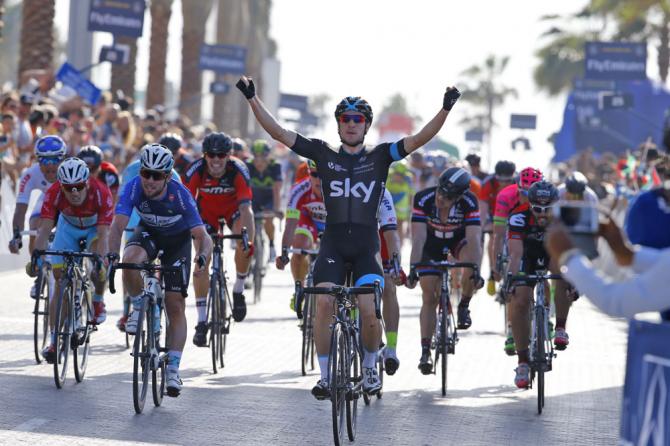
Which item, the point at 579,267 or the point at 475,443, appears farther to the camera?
the point at 475,443

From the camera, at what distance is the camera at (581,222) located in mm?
5148

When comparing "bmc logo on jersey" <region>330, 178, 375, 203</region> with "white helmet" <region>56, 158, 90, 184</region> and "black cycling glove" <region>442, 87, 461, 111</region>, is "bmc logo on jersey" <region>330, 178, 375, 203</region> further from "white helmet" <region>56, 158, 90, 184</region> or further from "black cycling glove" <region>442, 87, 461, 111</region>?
"white helmet" <region>56, 158, 90, 184</region>

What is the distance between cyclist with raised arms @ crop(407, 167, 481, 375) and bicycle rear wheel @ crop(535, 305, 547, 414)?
933 millimetres

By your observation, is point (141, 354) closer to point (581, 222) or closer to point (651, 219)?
point (651, 219)

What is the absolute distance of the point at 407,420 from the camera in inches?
420

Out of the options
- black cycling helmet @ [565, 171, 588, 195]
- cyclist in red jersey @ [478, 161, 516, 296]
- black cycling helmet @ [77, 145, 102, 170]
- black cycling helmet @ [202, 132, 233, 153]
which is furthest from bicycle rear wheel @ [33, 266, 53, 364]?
cyclist in red jersey @ [478, 161, 516, 296]

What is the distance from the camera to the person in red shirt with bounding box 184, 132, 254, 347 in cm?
1377

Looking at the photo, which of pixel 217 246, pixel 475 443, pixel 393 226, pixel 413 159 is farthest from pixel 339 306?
pixel 413 159

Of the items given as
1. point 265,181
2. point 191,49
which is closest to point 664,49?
point 191,49

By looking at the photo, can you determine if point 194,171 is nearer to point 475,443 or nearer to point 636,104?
point 475,443

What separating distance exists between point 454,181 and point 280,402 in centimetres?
249

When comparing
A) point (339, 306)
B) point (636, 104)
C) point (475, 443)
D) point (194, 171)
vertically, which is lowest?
point (475, 443)

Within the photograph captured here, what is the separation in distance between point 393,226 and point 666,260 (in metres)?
6.86

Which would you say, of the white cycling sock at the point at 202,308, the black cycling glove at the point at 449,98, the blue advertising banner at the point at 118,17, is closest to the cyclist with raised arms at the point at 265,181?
the white cycling sock at the point at 202,308
